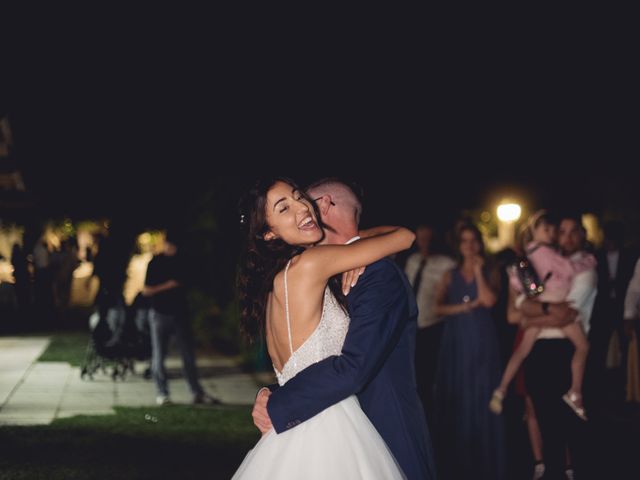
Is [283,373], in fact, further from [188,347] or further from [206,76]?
[206,76]

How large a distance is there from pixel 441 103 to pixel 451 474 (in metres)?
25.1

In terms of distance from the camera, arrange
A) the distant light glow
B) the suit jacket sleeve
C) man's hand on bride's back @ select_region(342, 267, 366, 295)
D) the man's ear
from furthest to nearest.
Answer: the distant light glow
the man's ear
man's hand on bride's back @ select_region(342, 267, 366, 295)
the suit jacket sleeve

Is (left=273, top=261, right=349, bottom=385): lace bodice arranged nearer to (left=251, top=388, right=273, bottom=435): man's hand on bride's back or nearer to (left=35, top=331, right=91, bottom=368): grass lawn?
A: (left=251, top=388, right=273, bottom=435): man's hand on bride's back

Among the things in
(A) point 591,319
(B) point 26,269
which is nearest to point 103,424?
(A) point 591,319

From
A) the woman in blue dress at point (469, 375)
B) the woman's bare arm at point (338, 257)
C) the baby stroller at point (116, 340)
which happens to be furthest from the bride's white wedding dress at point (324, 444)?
the baby stroller at point (116, 340)

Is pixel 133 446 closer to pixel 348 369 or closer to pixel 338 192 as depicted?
pixel 338 192

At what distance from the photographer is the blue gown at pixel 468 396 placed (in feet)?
27.6

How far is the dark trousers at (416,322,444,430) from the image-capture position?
37.1 ft

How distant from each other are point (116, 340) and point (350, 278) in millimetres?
10765

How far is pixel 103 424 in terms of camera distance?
1065cm

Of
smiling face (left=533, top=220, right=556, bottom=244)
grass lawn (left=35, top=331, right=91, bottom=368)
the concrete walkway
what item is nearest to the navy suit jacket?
smiling face (left=533, top=220, right=556, bottom=244)

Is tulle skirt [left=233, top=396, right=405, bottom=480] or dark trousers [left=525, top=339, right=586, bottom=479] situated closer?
tulle skirt [left=233, top=396, right=405, bottom=480]

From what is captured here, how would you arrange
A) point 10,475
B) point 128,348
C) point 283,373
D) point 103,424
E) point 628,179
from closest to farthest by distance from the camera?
point 283,373
point 10,475
point 103,424
point 128,348
point 628,179

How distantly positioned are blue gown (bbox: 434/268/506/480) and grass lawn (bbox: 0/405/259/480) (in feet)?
6.18
